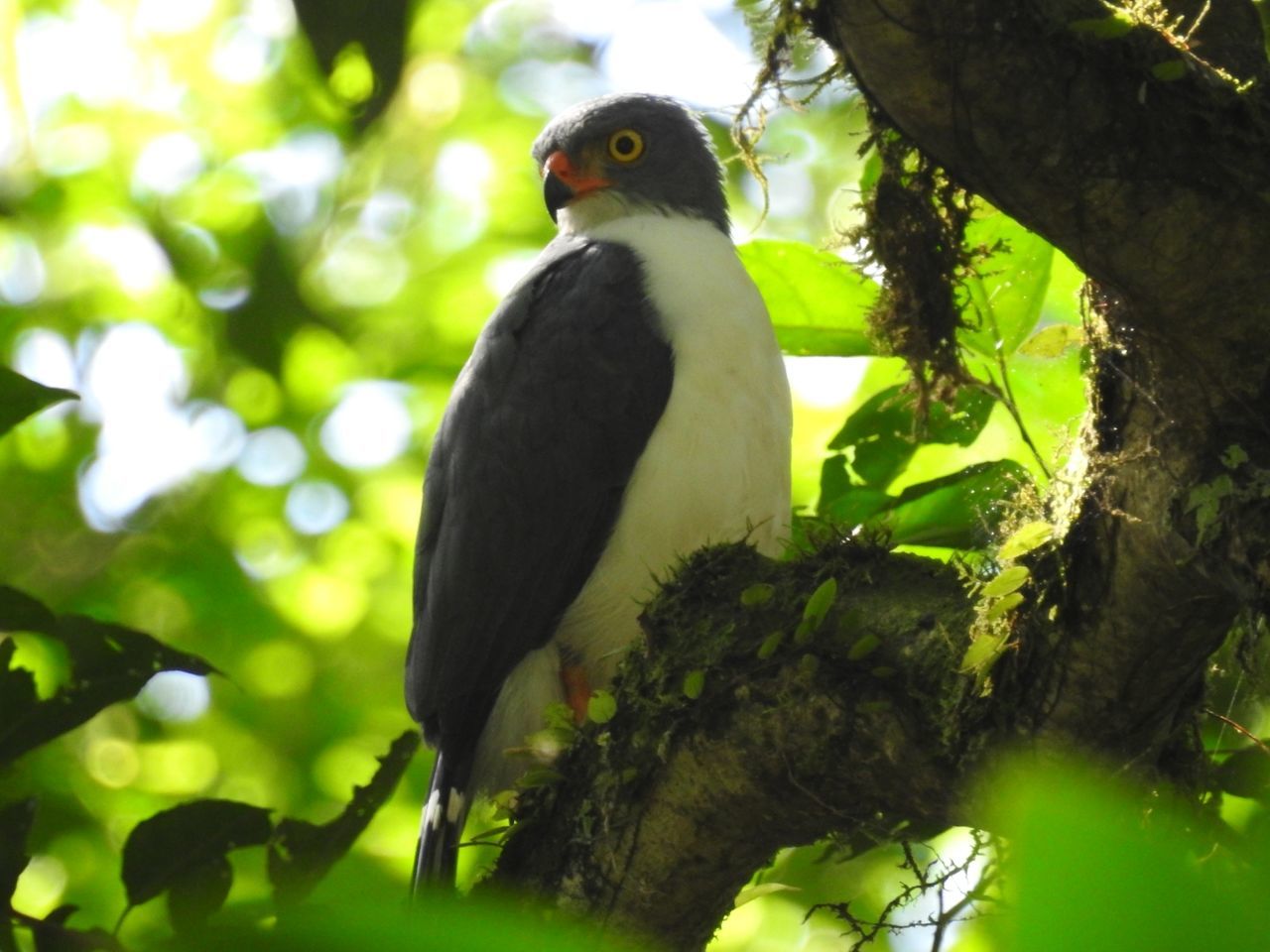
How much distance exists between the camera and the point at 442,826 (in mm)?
3598

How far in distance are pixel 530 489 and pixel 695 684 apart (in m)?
1.31

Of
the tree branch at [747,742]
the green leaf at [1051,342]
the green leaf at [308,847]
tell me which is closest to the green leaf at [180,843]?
the green leaf at [308,847]

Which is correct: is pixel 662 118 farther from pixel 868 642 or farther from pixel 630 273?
pixel 868 642

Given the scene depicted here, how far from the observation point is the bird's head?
4.59 meters

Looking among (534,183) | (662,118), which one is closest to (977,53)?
(662,118)

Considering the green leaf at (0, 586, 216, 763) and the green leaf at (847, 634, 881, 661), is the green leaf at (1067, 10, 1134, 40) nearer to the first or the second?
the green leaf at (847, 634, 881, 661)

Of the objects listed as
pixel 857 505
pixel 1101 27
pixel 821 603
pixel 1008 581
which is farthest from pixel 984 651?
pixel 857 505

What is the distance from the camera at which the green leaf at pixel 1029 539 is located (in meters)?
2.17

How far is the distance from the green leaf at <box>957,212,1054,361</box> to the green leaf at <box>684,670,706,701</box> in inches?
42.8

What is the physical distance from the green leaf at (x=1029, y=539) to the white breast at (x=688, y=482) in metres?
1.43

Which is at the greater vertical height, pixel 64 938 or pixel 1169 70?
pixel 1169 70

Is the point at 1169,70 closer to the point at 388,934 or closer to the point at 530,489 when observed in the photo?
the point at 388,934

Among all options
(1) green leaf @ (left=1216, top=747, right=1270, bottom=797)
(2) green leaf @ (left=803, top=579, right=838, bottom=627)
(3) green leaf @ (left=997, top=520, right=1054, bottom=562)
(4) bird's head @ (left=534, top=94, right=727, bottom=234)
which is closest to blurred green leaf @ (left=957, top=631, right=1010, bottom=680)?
(3) green leaf @ (left=997, top=520, right=1054, bottom=562)

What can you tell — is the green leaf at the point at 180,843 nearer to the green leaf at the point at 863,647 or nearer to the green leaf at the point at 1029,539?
the green leaf at the point at 863,647
